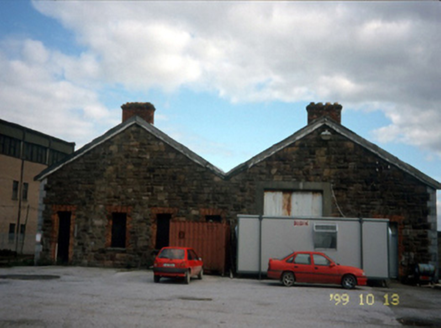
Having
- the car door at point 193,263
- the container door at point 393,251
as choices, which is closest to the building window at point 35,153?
the car door at point 193,263

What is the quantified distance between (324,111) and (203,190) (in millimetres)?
7345

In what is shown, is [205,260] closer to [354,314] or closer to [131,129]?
[131,129]

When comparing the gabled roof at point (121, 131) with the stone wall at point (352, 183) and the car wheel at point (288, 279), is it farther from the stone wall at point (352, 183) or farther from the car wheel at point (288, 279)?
the car wheel at point (288, 279)

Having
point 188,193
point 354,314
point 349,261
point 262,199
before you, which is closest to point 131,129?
point 188,193

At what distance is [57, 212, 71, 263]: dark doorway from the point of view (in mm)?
25812

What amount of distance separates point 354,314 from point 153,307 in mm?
4653

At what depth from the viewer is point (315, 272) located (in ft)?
61.0

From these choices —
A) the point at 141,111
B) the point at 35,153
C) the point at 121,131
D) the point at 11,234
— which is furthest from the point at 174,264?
the point at 35,153

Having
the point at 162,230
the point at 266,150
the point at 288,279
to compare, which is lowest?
the point at 288,279

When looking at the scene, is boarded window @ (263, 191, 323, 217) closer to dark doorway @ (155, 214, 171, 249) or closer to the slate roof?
the slate roof

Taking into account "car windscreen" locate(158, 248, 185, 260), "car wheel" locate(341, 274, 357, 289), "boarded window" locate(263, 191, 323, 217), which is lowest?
"car wheel" locate(341, 274, 357, 289)

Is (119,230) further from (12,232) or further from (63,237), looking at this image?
(12,232)

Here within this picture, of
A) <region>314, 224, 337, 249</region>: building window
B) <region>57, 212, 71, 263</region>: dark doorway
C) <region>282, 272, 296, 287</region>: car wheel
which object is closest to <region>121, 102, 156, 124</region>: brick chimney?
<region>57, 212, 71, 263</region>: dark doorway

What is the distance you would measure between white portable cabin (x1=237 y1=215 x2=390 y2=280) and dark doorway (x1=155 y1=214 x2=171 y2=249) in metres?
4.89
